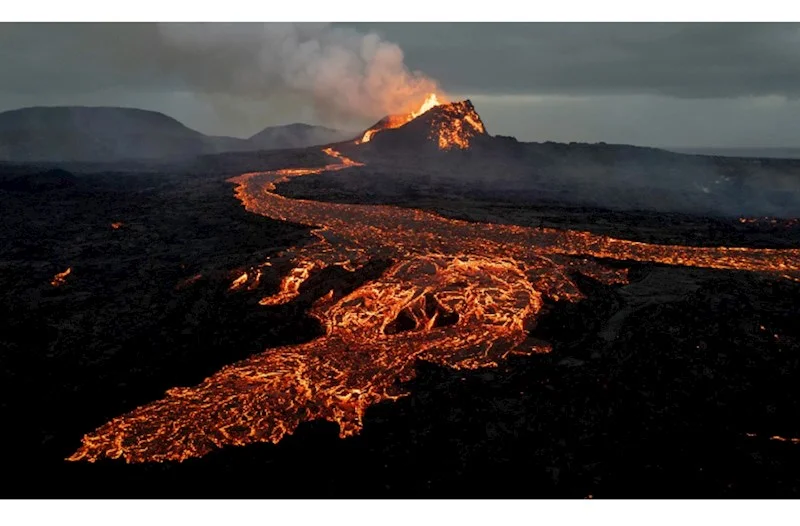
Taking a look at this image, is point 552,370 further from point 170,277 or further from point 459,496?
point 170,277

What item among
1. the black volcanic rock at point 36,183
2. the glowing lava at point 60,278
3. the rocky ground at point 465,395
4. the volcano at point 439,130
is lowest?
the rocky ground at point 465,395

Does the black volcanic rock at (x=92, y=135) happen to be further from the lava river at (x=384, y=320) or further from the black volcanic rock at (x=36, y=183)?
the lava river at (x=384, y=320)

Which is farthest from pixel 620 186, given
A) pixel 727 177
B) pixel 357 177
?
pixel 357 177

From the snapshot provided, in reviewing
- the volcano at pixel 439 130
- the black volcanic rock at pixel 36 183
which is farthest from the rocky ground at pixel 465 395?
the volcano at pixel 439 130

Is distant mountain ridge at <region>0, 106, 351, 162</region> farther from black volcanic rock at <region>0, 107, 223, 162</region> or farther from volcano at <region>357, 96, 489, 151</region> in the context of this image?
volcano at <region>357, 96, 489, 151</region>

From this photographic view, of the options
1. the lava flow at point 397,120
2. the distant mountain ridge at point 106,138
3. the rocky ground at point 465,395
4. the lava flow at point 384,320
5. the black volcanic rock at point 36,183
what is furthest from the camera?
the distant mountain ridge at point 106,138
